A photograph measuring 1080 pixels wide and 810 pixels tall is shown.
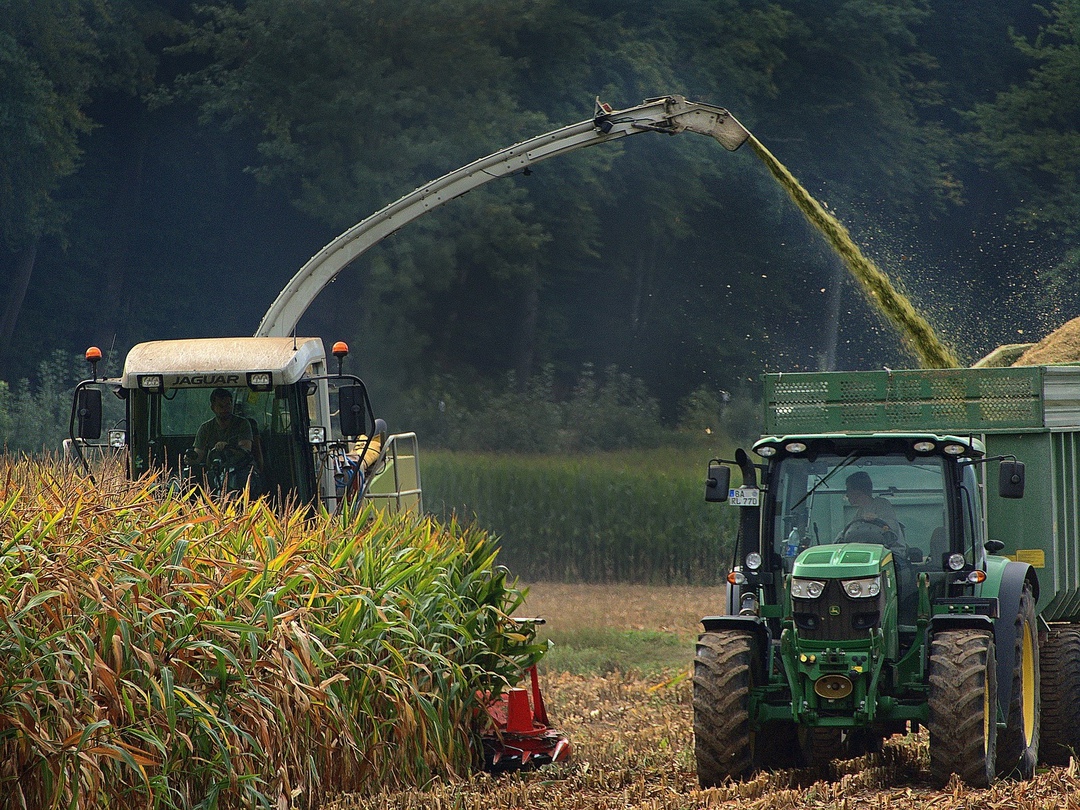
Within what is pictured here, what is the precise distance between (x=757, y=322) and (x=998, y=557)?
24.1m

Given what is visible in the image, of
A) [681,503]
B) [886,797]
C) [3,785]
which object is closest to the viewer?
[3,785]

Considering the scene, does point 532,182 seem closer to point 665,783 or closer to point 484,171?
point 484,171

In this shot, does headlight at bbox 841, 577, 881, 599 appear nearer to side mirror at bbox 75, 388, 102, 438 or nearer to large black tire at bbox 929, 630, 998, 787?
large black tire at bbox 929, 630, 998, 787

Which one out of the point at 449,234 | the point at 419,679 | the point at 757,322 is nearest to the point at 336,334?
the point at 449,234

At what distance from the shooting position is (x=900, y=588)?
297 inches

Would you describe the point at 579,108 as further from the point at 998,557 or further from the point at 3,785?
the point at 3,785

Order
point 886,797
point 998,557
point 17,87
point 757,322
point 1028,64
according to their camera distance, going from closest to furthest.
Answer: point 886,797, point 998,557, point 17,87, point 757,322, point 1028,64

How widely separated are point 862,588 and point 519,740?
7.57ft

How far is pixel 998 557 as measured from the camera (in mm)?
8367

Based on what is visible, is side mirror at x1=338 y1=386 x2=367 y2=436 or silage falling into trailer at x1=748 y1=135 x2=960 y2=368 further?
silage falling into trailer at x1=748 y1=135 x2=960 y2=368

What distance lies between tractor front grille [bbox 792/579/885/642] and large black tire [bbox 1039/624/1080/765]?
1.98m

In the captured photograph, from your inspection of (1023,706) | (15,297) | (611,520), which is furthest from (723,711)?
(15,297)

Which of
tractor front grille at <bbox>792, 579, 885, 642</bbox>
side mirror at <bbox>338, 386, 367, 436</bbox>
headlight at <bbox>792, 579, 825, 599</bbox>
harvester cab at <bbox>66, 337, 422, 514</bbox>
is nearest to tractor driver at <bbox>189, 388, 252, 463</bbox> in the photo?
harvester cab at <bbox>66, 337, 422, 514</bbox>

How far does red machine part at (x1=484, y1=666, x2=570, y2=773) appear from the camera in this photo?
8203 mm
